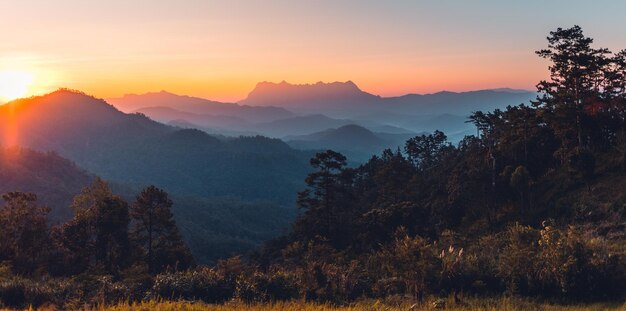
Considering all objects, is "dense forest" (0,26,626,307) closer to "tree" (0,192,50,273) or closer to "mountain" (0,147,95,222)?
"tree" (0,192,50,273)

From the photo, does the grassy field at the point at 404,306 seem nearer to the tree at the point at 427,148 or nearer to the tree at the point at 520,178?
the tree at the point at 520,178

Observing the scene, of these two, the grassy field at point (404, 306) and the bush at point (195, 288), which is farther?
the bush at point (195, 288)

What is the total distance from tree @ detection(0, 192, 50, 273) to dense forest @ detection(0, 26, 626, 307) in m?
0.10

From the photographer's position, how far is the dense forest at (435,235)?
36.8 feet

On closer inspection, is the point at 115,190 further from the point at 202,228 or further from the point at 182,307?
the point at 182,307

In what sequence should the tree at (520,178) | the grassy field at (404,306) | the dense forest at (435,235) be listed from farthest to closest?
the tree at (520,178), the dense forest at (435,235), the grassy field at (404,306)

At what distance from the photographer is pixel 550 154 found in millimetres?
39531

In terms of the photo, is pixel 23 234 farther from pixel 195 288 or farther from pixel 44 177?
pixel 44 177

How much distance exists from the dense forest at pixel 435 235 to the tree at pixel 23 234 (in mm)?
100

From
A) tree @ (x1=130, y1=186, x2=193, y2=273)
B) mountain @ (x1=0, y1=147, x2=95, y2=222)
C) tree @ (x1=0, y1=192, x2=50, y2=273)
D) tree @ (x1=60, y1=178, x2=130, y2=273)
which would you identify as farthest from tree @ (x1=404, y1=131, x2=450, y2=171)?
mountain @ (x1=0, y1=147, x2=95, y2=222)

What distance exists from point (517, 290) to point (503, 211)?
27038 millimetres

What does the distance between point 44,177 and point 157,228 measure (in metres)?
120

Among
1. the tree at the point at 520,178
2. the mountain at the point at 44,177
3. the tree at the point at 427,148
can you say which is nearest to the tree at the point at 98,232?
the tree at the point at 520,178

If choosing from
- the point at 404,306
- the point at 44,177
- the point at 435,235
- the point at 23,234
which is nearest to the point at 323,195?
the point at 435,235
